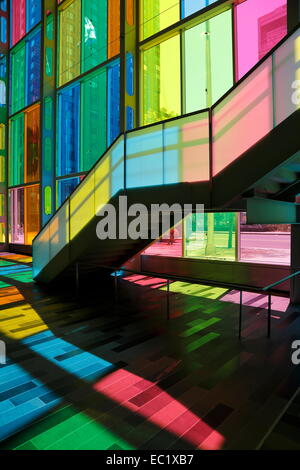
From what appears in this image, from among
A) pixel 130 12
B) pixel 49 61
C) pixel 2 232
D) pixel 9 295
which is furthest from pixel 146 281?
pixel 2 232

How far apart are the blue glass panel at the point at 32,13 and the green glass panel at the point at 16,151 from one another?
445 centimetres

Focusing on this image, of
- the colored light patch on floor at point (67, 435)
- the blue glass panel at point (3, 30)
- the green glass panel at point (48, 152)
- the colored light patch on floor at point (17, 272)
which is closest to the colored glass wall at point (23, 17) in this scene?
the blue glass panel at point (3, 30)

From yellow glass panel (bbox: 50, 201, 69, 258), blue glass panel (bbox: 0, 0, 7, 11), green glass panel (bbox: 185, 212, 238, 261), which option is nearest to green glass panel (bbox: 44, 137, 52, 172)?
yellow glass panel (bbox: 50, 201, 69, 258)

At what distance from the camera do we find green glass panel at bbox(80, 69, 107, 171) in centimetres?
1238

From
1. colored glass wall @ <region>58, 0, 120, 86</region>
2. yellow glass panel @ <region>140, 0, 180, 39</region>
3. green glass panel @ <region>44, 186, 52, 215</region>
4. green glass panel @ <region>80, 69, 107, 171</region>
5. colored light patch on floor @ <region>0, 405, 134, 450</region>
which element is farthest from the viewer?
green glass panel @ <region>44, 186, 52, 215</region>

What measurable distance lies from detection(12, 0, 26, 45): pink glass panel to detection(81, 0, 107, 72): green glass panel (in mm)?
5570

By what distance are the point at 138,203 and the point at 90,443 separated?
158 inches

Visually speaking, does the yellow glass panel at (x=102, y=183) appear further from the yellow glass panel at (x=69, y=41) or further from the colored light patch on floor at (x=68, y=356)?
the yellow glass panel at (x=69, y=41)

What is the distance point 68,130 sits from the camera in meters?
14.1

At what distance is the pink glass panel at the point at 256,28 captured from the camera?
7.83 metres

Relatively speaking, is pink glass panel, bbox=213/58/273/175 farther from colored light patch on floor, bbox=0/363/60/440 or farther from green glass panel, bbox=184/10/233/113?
green glass panel, bbox=184/10/233/113

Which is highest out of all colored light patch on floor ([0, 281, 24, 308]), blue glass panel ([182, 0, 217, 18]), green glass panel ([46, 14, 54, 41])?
green glass panel ([46, 14, 54, 41])

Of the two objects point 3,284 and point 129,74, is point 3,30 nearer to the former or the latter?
point 129,74

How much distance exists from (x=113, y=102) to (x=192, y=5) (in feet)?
13.3
